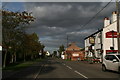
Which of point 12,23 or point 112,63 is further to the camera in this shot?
point 12,23

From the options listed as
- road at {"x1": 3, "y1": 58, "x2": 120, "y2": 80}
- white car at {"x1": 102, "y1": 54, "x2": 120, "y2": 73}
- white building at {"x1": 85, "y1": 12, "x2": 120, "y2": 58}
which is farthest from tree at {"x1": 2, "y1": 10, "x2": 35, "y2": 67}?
white building at {"x1": 85, "y1": 12, "x2": 120, "y2": 58}

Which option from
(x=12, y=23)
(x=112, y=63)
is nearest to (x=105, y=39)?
(x=12, y=23)

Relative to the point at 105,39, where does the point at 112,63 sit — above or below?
below

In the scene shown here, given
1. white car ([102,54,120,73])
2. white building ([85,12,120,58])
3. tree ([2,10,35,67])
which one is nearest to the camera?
white car ([102,54,120,73])

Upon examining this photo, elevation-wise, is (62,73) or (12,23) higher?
(12,23)

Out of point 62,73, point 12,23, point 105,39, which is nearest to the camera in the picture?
point 62,73

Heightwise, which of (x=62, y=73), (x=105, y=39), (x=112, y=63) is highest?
(x=105, y=39)

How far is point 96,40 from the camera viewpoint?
194ft

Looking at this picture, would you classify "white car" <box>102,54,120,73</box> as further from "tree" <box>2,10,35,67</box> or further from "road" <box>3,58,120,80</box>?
"tree" <box>2,10,35,67</box>

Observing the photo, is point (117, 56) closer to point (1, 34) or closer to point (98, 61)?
point (1, 34)

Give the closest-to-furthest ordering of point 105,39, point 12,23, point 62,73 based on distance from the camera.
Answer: point 62,73, point 12,23, point 105,39

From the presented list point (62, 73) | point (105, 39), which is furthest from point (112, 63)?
point (105, 39)

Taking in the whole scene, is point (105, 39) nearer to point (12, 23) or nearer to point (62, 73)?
point (12, 23)

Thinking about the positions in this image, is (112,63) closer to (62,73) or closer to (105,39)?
(62,73)
